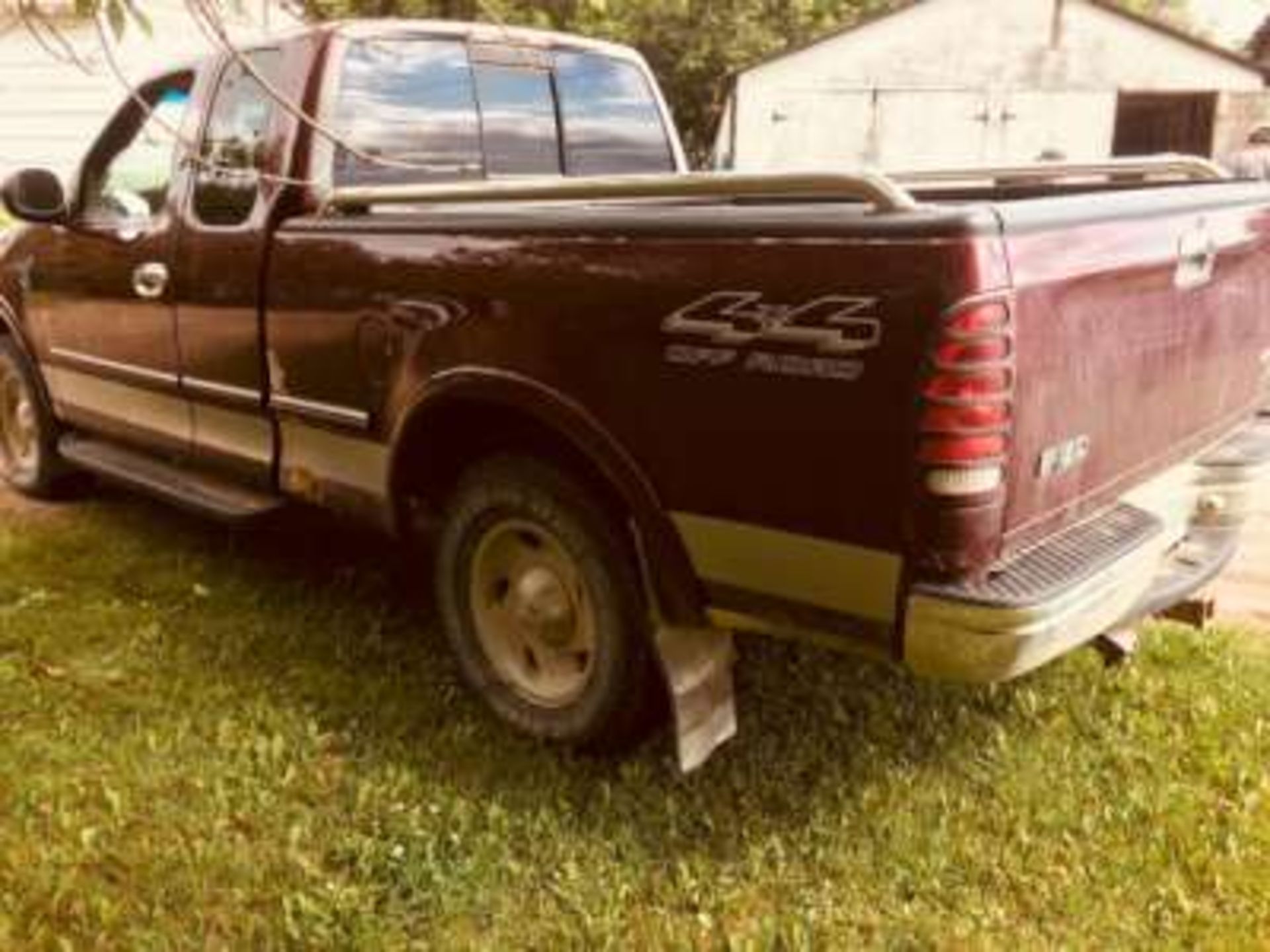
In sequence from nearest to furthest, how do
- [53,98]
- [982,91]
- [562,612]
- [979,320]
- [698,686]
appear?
[979,320]
[698,686]
[562,612]
[53,98]
[982,91]

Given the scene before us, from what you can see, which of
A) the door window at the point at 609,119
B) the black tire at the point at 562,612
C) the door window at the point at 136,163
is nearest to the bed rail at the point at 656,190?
the black tire at the point at 562,612

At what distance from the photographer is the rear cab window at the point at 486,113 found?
14.0 ft

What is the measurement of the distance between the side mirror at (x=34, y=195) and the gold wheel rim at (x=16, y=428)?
121 centimetres

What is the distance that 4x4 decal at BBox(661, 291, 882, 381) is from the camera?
264cm

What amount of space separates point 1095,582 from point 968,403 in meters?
0.57

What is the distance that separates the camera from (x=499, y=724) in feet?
12.8

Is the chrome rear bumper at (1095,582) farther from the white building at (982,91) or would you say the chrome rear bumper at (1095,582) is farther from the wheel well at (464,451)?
the white building at (982,91)

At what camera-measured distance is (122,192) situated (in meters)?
5.18

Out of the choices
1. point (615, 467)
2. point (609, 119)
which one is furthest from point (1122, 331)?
point (609, 119)

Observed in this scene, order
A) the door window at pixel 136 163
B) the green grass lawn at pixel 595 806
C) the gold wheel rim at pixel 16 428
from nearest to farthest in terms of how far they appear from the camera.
Result: 1. the green grass lawn at pixel 595 806
2. the door window at pixel 136 163
3. the gold wheel rim at pixel 16 428

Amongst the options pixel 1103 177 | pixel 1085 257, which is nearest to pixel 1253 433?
pixel 1103 177

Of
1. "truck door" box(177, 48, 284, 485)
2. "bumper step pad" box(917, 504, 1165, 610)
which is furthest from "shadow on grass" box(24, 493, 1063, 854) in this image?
"bumper step pad" box(917, 504, 1165, 610)

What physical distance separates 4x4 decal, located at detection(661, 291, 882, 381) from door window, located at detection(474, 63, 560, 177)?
194 cm

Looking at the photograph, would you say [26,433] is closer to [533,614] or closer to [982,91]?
[533,614]
